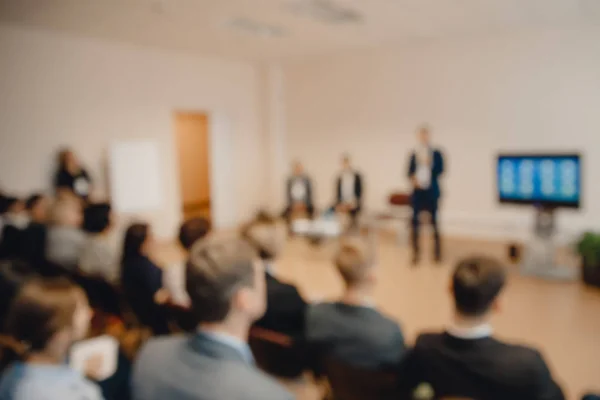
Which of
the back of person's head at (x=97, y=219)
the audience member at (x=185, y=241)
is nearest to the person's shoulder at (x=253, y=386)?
the audience member at (x=185, y=241)

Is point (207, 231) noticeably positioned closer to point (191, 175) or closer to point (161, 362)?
point (161, 362)

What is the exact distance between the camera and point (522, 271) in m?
5.48

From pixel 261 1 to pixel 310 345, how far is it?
14.5 feet

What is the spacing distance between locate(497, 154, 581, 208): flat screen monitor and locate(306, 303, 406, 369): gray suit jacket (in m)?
4.57

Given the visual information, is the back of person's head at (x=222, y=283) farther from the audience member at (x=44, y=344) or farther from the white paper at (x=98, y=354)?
the white paper at (x=98, y=354)

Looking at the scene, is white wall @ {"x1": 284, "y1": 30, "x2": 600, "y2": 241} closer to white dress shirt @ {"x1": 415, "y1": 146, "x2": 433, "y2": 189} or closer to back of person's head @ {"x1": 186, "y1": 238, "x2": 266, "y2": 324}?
white dress shirt @ {"x1": 415, "y1": 146, "x2": 433, "y2": 189}

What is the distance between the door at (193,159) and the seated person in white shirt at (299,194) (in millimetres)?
4678

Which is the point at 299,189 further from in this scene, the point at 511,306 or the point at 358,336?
the point at 358,336

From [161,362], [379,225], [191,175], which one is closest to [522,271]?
[379,225]

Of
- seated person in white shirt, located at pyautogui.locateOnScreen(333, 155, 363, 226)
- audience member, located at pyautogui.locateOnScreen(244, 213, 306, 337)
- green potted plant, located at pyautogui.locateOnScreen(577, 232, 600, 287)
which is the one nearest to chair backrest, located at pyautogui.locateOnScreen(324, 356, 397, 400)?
audience member, located at pyautogui.locateOnScreen(244, 213, 306, 337)

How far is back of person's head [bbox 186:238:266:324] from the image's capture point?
129 cm

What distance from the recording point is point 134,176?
7488 millimetres

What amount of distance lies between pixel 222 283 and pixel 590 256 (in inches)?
186

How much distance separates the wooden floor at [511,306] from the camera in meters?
3.31
